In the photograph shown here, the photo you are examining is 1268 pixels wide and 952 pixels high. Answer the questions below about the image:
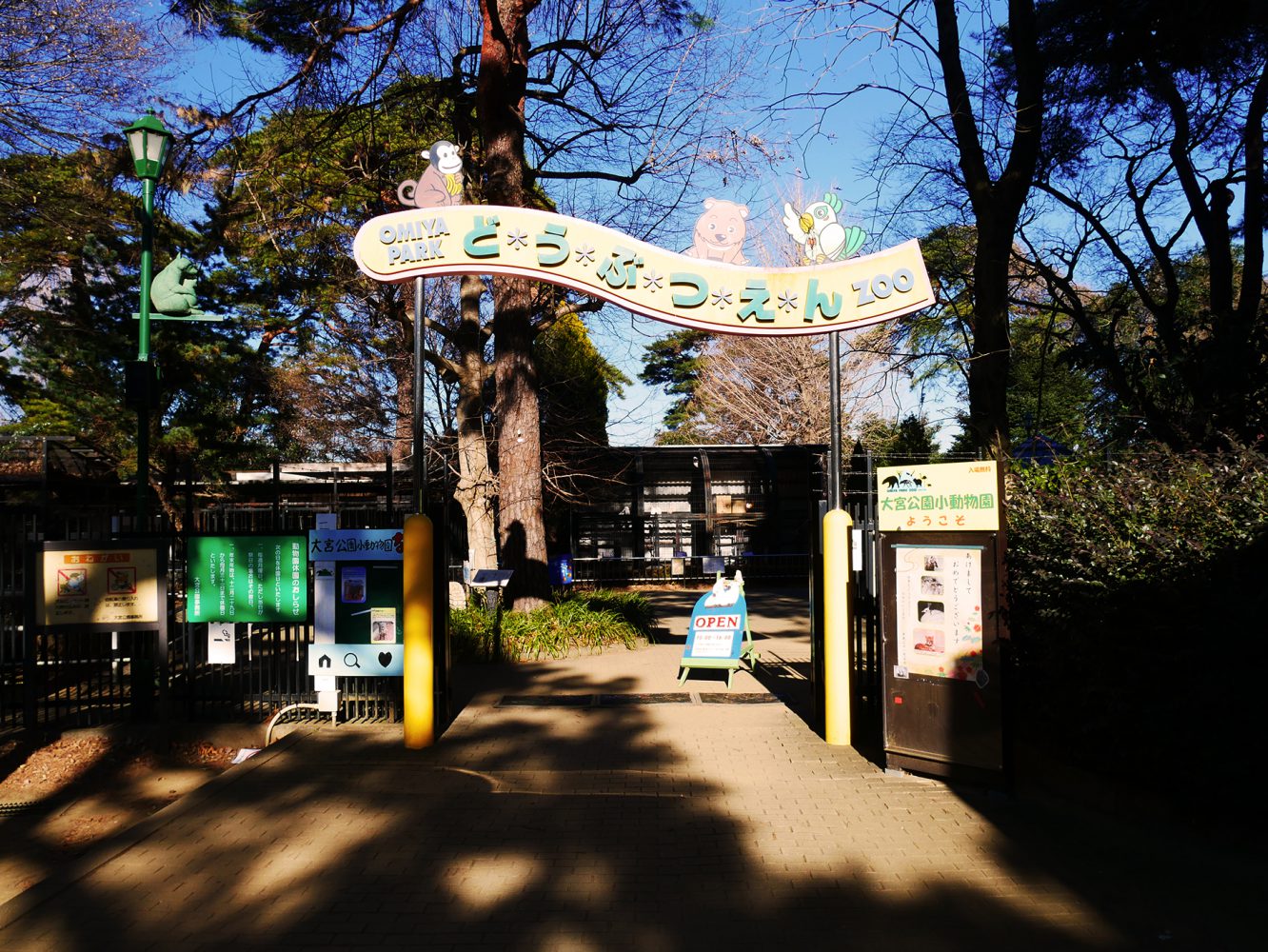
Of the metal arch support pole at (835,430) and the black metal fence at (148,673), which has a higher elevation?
the metal arch support pole at (835,430)

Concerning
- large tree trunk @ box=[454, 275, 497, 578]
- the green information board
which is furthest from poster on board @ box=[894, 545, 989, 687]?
large tree trunk @ box=[454, 275, 497, 578]

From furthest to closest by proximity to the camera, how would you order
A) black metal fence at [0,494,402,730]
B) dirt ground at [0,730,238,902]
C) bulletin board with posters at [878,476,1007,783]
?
1. black metal fence at [0,494,402,730]
2. dirt ground at [0,730,238,902]
3. bulletin board with posters at [878,476,1007,783]

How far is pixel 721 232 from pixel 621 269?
88cm

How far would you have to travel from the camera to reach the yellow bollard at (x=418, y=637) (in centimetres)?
716

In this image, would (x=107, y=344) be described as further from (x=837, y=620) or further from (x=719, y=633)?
(x=837, y=620)

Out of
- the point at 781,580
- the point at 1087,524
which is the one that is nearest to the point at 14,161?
the point at 1087,524

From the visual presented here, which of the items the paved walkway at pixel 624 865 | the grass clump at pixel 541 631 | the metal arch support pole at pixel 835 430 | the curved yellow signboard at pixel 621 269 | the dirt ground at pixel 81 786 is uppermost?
the curved yellow signboard at pixel 621 269

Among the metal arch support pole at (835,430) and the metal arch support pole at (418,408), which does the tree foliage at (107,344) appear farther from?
the metal arch support pole at (835,430)

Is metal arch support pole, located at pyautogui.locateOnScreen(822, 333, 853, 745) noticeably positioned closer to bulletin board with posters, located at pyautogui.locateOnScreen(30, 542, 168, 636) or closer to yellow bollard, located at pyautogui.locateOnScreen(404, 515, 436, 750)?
yellow bollard, located at pyautogui.locateOnScreen(404, 515, 436, 750)

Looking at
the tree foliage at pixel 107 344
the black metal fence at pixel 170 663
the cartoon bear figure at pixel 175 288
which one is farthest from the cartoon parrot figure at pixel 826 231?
the tree foliage at pixel 107 344

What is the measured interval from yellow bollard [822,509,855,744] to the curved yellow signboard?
1674 mm

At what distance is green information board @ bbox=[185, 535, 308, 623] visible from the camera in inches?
318

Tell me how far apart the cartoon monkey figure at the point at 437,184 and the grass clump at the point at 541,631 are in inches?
215

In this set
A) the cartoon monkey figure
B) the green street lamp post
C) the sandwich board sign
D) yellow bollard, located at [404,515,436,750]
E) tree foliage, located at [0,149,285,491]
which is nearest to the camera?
yellow bollard, located at [404,515,436,750]
